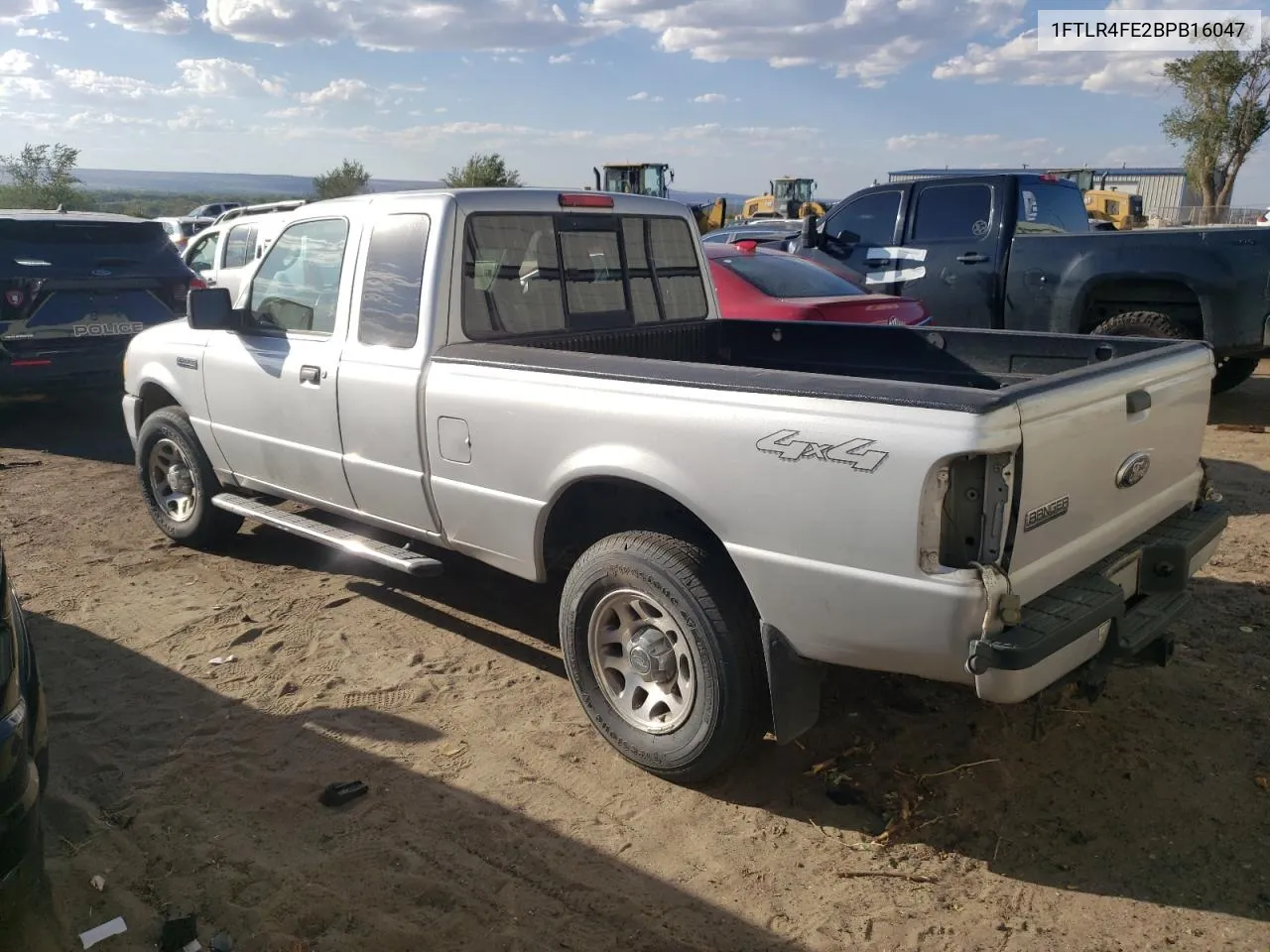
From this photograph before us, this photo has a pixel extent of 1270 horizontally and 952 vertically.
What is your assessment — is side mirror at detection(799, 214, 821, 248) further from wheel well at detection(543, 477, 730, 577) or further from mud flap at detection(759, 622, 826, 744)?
mud flap at detection(759, 622, 826, 744)

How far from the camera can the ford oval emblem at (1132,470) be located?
3146mm

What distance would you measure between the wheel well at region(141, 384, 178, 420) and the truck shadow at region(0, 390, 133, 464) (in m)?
2.45

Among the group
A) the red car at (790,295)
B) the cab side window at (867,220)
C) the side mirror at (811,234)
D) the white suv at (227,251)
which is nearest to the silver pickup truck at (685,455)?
the red car at (790,295)

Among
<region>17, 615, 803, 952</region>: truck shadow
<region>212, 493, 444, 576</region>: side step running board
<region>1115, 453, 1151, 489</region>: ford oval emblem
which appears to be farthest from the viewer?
<region>212, 493, 444, 576</region>: side step running board

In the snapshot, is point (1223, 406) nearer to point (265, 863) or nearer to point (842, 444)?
point (842, 444)

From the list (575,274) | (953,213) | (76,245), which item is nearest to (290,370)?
(575,274)

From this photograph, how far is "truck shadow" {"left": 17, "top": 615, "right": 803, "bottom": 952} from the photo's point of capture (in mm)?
2793

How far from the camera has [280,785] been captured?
11.5 feet

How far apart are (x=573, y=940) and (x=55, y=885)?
1.57 metres

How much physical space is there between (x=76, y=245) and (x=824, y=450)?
7.80 m

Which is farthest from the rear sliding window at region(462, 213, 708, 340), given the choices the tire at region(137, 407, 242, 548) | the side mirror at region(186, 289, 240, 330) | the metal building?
the metal building

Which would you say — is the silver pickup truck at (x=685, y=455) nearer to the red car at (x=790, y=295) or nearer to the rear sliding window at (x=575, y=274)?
the rear sliding window at (x=575, y=274)

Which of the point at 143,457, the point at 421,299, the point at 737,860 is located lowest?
the point at 737,860

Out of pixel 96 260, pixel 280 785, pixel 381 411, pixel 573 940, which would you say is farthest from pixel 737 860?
pixel 96 260
